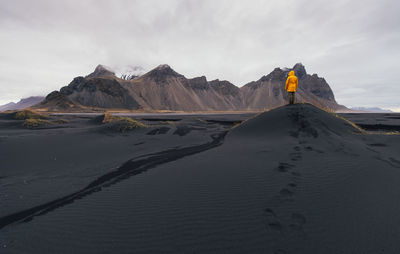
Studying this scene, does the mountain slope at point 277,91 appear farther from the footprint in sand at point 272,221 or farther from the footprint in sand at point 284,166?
the footprint in sand at point 272,221

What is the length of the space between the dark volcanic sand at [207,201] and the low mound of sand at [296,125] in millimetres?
1562

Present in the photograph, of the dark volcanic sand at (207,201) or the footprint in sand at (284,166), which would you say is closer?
the dark volcanic sand at (207,201)

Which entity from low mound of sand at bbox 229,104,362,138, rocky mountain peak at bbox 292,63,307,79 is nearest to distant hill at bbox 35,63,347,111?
rocky mountain peak at bbox 292,63,307,79

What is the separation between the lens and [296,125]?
8.84m

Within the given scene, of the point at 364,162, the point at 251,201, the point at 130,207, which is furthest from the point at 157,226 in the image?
the point at 364,162

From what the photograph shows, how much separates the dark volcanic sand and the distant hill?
71402 millimetres

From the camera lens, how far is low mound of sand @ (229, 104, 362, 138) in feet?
27.0

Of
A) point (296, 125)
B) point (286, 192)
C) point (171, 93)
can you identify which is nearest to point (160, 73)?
point (171, 93)

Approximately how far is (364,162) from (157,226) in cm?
578

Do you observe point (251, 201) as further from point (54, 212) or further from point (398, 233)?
point (54, 212)

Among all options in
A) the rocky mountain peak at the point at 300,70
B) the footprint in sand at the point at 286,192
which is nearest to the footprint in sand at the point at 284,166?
the footprint in sand at the point at 286,192

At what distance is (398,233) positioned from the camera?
2221 mm

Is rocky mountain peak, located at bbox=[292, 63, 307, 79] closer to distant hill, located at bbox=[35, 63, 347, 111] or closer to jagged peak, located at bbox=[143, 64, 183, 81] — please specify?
distant hill, located at bbox=[35, 63, 347, 111]

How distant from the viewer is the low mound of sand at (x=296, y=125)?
8.23 m
